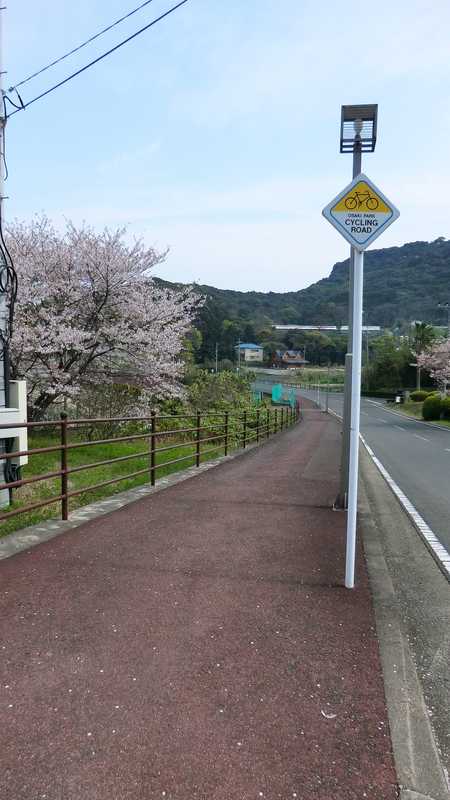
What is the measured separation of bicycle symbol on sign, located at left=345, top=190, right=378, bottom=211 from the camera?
13.4ft

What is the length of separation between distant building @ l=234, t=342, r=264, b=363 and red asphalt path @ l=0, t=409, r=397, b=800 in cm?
14824

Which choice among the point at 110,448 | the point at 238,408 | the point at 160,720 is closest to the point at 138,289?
the point at 110,448

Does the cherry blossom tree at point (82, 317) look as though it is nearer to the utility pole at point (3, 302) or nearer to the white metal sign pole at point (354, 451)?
the utility pole at point (3, 302)

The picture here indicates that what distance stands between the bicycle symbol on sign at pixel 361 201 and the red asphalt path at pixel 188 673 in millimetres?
2860

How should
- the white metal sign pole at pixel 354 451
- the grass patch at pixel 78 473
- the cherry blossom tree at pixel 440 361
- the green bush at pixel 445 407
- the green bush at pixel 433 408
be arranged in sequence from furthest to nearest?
the cherry blossom tree at pixel 440 361 → the green bush at pixel 433 408 → the green bush at pixel 445 407 → the grass patch at pixel 78 473 → the white metal sign pole at pixel 354 451

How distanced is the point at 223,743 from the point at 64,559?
2614 millimetres

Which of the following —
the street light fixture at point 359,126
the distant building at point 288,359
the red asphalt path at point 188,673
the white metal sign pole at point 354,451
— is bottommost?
the red asphalt path at point 188,673

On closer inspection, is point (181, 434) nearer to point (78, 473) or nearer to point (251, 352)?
point (78, 473)

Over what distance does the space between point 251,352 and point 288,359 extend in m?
11.9

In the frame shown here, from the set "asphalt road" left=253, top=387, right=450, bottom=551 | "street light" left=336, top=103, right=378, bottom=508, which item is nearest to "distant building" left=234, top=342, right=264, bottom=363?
"asphalt road" left=253, top=387, right=450, bottom=551

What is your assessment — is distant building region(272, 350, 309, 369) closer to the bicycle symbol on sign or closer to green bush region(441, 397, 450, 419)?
green bush region(441, 397, 450, 419)

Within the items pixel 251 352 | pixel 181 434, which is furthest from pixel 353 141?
pixel 251 352

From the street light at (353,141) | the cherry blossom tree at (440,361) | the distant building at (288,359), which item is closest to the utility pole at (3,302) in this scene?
the street light at (353,141)

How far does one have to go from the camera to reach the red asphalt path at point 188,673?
82.8 inches
